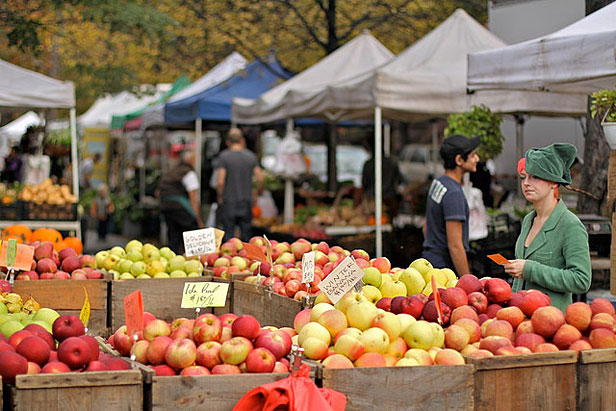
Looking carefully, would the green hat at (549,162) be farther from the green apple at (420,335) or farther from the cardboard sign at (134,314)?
the cardboard sign at (134,314)

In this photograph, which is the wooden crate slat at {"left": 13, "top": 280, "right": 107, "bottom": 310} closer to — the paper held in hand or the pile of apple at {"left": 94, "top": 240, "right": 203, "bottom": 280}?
the pile of apple at {"left": 94, "top": 240, "right": 203, "bottom": 280}


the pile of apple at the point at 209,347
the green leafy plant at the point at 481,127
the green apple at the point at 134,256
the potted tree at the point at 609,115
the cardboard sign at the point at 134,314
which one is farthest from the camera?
the green leafy plant at the point at 481,127

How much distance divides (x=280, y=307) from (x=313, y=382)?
6.07 feet

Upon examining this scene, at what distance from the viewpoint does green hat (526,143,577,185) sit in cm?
453

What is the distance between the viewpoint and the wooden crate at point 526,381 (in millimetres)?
3475

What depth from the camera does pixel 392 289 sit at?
4.50m

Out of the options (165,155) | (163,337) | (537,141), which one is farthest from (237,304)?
(165,155)

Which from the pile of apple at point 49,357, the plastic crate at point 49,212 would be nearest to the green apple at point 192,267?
the pile of apple at point 49,357

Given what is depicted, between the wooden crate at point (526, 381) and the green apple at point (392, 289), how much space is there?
3.45 feet

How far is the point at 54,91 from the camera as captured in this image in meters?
11.6

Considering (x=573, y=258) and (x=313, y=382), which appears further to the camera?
(x=573, y=258)

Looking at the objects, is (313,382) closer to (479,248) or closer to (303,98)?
(479,248)

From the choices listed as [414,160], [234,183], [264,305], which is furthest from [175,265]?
[414,160]

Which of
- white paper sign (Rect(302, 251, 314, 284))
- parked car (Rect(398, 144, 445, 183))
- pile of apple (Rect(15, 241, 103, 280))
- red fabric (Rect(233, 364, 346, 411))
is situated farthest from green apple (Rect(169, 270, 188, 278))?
parked car (Rect(398, 144, 445, 183))
